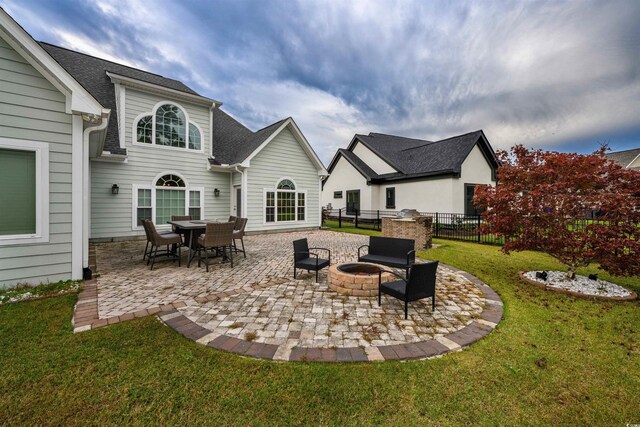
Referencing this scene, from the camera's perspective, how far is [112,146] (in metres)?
9.73

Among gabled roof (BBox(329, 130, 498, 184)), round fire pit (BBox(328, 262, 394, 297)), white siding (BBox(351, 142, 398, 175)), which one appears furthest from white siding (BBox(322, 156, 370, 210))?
round fire pit (BBox(328, 262, 394, 297))

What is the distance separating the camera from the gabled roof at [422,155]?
1599 centimetres

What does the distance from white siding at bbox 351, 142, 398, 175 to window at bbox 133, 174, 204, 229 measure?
44.4ft

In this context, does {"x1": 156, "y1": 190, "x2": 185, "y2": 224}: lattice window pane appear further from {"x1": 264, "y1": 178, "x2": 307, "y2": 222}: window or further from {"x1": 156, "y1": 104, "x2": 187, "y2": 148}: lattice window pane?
{"x1": 264, "y1": 178, "x2": 307, "y2": 222}: window

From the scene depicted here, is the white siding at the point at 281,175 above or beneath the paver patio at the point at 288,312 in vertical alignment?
above

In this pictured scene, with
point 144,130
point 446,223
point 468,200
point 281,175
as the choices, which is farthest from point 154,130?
point 468,200

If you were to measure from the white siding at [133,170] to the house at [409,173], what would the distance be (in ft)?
39.5

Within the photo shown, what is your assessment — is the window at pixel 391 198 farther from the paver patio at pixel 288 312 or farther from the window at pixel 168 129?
the window at pixel 168 129

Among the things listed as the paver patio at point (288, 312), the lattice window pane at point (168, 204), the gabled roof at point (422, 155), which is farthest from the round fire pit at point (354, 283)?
the gabled roof at point (422, 155)

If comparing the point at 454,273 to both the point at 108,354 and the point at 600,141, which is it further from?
the point at 108,354

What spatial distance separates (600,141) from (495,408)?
647 centimetres

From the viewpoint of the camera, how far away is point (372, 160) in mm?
20703

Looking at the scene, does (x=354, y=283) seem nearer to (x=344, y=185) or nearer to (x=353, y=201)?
(x=353, y=201)

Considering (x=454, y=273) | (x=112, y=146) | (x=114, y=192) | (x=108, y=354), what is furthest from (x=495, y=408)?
(x=112, y=146)
